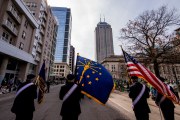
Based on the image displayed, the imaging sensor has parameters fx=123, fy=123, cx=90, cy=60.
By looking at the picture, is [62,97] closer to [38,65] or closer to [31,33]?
[31,33]

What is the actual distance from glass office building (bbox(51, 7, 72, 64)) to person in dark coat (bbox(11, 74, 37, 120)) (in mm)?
116992

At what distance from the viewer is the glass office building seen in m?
120

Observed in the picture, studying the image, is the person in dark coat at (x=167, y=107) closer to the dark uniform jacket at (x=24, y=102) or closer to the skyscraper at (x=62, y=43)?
the dark uniform jacket at (x=24, y=102)

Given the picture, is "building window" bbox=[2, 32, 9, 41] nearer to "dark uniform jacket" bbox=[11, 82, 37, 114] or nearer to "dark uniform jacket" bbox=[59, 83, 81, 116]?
"dark uniform jacket" bbox=[11, 82, 37, 114]

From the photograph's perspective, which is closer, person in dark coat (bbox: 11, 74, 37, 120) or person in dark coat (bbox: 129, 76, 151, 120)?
person in dark coat (bbox: 11, 74, 37, 120)

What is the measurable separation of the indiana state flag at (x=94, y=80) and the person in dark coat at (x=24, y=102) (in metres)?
1.55

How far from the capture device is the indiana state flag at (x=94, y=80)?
398cm

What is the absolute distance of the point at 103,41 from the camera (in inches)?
7146

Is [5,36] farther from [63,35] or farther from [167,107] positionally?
[63,35]

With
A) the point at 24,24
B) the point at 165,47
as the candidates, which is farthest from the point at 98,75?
the point at 24,24

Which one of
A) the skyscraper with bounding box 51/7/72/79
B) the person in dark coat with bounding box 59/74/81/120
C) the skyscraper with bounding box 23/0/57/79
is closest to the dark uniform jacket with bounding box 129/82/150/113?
the person in dark coat with bounding box 59/74/81/120

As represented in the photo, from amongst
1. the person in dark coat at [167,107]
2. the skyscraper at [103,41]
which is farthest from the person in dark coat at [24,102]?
the skyscraper at [103,41]

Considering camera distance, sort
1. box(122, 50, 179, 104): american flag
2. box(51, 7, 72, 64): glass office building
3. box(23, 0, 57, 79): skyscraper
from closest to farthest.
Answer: box(122, 50, 179, 104): american flag, box(23, 0, 57, 79): skyscraper, box(51, 7, 72, 64): glass office building

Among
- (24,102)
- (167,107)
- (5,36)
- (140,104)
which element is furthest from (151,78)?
(5,36)
